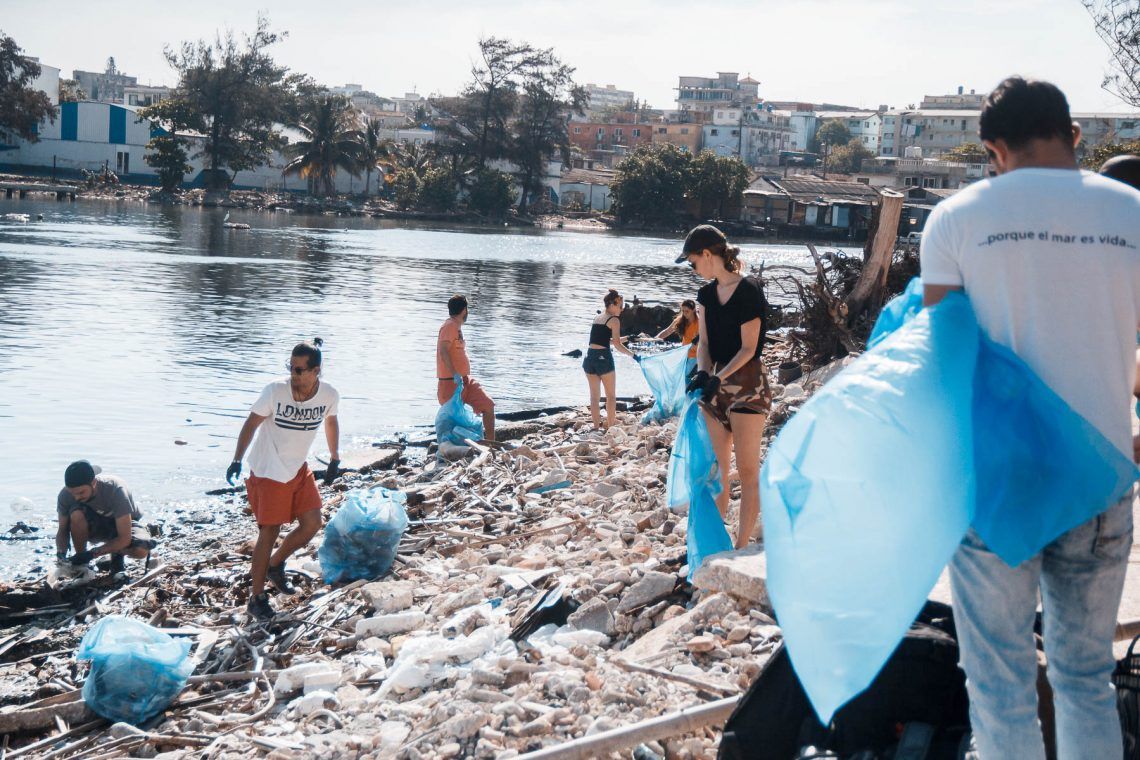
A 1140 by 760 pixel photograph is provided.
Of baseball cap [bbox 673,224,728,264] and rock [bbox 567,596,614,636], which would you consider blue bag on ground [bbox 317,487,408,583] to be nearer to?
rock [bbox 567,596,614,636]

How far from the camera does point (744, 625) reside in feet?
14.5

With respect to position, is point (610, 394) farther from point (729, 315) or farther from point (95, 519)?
point (729, 315)

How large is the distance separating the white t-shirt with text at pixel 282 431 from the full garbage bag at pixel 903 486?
4.71 meters

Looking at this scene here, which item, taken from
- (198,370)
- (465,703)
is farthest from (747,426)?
(198,370)

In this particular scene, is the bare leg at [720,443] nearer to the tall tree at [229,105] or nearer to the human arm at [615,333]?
the human arm at [615,333]

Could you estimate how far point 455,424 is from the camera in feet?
38.4

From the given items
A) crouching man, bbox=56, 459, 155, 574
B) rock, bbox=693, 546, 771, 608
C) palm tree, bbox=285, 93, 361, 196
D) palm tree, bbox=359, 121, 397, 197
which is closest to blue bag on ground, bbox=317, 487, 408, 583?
crouching man, bbox=56, 459, 155, 574

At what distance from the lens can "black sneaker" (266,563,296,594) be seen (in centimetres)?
725

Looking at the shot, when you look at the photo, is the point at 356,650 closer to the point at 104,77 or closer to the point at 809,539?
the point at 809,539

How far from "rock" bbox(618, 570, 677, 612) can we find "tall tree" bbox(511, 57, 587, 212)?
77953 mm

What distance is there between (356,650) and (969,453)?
4164mm

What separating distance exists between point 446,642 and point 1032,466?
3312 millimetres

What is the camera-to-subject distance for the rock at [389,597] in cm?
634

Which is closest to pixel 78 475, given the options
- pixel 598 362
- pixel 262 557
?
pixel 262 557
